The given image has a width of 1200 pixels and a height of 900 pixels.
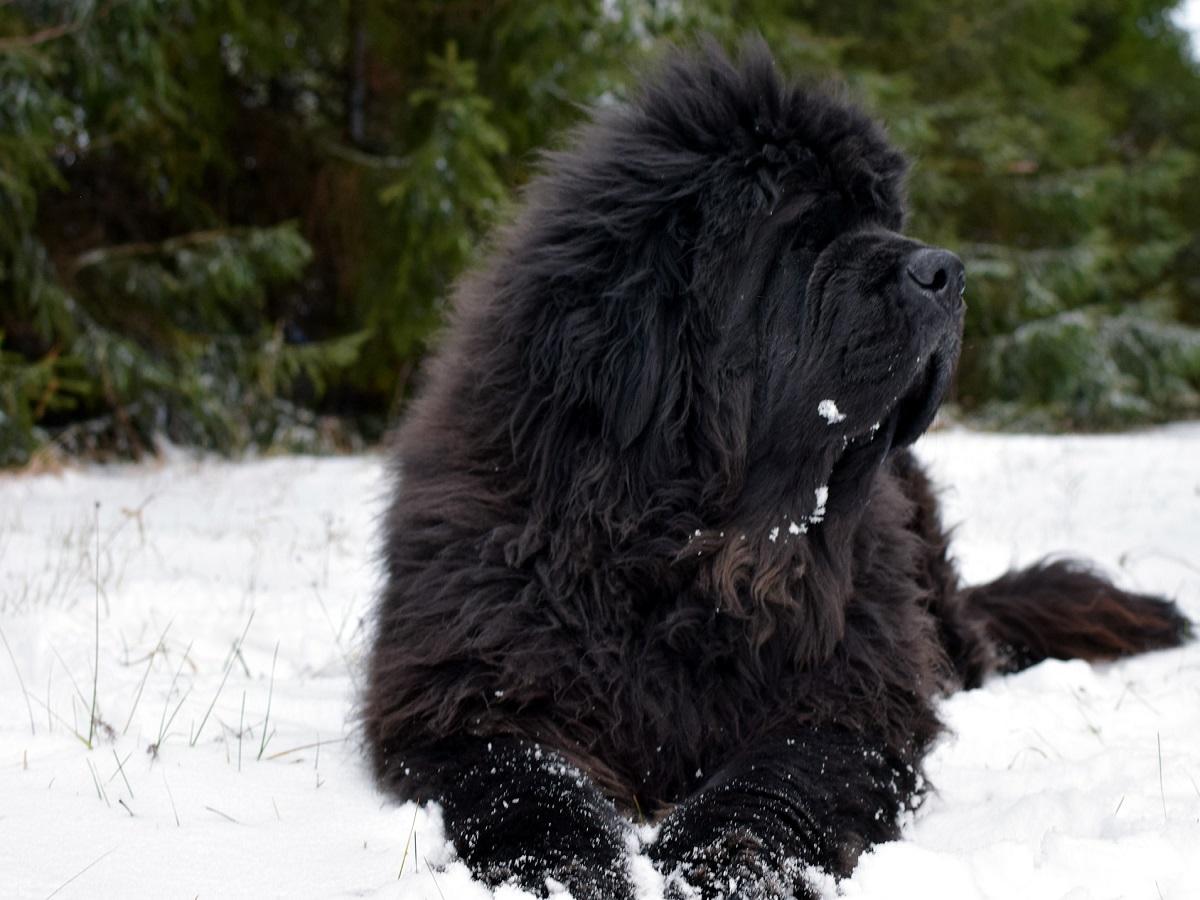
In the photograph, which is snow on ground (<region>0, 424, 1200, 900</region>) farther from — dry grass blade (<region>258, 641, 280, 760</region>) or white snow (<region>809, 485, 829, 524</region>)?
white snow (<region>809, 485, 829, 524</region>)

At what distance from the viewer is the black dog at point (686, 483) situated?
Result: 2.40 m

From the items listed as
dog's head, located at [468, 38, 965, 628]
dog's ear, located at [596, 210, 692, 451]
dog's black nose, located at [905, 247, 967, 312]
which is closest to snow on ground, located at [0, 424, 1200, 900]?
dog's head, located at [468, 38, 965, 628]

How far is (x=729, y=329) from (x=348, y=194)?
24.3 feet

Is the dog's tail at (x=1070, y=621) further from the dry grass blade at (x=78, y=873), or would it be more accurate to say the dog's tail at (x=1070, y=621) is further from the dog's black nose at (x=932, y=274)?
the dry grass blade at (x=78, y=873)

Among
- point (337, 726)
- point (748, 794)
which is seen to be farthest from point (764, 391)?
point (337, 726)

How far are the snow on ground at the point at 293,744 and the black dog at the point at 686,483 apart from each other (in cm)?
20

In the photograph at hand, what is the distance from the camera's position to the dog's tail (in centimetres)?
348

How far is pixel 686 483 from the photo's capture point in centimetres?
256

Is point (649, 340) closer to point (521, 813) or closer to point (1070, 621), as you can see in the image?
point (521, 813)

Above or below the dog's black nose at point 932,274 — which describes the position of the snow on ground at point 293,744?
below

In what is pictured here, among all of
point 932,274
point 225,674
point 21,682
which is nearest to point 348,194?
point 225,674

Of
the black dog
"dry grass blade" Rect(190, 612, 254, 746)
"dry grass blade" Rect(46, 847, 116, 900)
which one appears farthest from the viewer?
"dry grass blade" Rect(190, 612, 254, 746)

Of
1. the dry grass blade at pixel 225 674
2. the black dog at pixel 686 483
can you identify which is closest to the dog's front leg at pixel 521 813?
the black dog at pixel 686 483

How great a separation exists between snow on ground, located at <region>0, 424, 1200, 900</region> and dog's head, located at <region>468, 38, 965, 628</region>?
0.75m
